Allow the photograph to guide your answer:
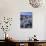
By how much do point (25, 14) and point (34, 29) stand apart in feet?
2.07

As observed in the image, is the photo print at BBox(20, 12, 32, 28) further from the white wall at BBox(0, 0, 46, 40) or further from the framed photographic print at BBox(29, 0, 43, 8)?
the framed photographic print at BBox(29, 0, 43, 8)

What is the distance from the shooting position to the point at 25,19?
15.4ft

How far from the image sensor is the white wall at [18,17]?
4.65 metres

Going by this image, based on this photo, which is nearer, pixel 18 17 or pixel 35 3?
pixel 18 17

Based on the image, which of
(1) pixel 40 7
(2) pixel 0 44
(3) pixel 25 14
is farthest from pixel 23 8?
(2) pixel 0 44

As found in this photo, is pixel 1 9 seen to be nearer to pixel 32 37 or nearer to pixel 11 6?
pixel 11 6

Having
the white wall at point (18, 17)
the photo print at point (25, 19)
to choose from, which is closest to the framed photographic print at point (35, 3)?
the white wall at point (18, 17)

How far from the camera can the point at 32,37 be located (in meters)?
4.64

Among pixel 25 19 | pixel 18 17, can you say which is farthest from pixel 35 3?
pixel 18 17

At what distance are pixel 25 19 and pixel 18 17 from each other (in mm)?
263

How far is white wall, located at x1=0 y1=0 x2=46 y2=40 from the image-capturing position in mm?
4652

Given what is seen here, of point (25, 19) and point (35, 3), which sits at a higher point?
point (35, 3)

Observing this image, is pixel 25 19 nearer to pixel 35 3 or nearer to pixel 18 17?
pixel 18 17

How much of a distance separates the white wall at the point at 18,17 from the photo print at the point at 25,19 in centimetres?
11
